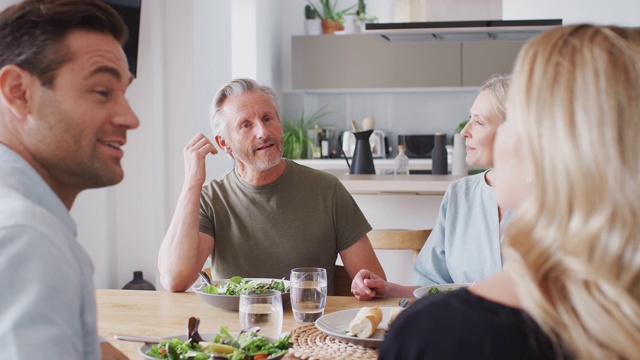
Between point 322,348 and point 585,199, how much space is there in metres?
0.85

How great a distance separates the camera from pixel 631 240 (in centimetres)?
83

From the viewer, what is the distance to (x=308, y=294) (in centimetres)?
179

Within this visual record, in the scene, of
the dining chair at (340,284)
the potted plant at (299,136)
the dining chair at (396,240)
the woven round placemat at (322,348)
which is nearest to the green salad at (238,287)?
the woven round placemat at (322,348)

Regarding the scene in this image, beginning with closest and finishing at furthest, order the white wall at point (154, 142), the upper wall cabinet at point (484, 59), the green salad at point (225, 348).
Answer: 1. the green salad at point (225, 348)
2. the white wall at point (154, 142)
3. the upper wall cabinet at point (484, 59)

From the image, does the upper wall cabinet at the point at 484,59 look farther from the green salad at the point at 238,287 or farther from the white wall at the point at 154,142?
the green salad at the point at 238,287

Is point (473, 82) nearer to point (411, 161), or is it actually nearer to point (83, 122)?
point (411, 161)

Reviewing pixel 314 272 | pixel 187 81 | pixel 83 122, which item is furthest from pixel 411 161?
pixel 83 122

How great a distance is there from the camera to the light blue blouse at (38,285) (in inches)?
33.8

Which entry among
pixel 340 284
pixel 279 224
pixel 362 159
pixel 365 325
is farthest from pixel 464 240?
pixel 362 159

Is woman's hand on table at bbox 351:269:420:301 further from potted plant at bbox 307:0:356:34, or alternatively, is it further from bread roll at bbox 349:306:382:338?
potted plant at bbox 307:0:356:34

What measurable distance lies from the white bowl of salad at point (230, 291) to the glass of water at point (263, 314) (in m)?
0.34

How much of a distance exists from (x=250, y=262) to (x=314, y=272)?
65cm

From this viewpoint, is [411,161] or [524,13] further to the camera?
[524,13]

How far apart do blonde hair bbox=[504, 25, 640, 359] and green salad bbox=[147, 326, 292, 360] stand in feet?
2.12
